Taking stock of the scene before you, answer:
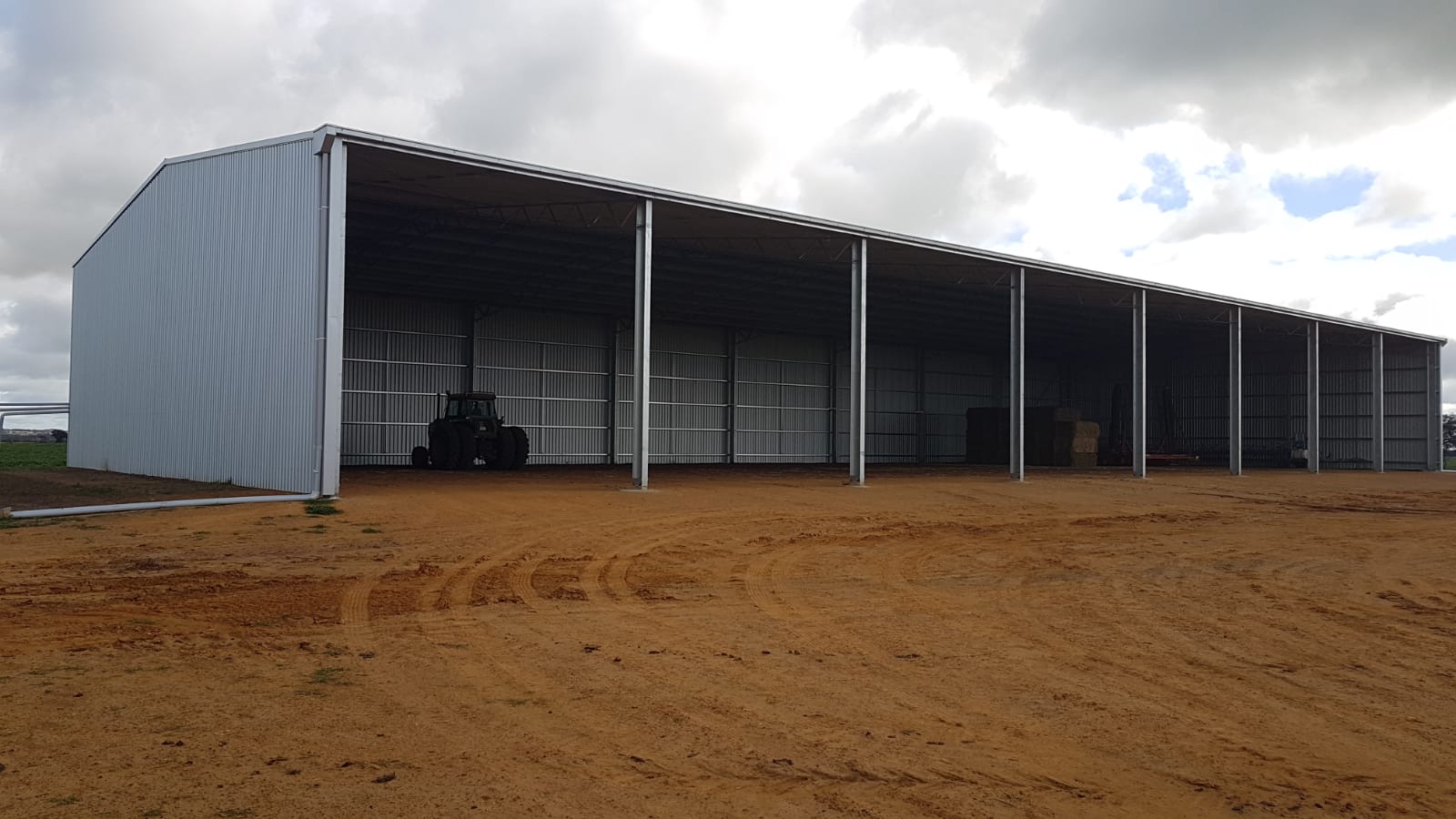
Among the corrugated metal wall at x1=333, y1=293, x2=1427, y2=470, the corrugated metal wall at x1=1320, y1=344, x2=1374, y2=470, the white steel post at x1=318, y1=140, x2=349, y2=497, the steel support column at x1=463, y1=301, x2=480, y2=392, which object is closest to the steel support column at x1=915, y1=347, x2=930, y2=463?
the corrugated metal wall at x1=333, y1=293, x2=1427, y2=470

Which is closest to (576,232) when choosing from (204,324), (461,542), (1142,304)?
(204,324)

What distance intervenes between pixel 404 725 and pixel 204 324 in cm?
2032

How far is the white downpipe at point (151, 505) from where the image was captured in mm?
16859

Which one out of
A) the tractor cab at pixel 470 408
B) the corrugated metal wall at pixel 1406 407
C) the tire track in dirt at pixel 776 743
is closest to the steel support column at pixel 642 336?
the tractor cab at pixel 470 408

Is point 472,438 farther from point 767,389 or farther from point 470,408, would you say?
point 767,389

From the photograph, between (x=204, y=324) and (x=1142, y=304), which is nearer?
(x=204, y=324)

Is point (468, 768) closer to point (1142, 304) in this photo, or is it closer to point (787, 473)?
point (787, 473)

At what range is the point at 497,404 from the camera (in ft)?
133

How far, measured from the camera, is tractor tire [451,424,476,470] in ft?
107

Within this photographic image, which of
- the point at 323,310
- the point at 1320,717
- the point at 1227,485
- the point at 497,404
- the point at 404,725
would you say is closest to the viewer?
the point at 404,725

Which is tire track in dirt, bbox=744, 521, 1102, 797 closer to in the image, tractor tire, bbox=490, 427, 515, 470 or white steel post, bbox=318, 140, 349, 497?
white steel post, bbox=318, 140, 349, 497

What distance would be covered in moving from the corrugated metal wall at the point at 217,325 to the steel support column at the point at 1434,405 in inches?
1923

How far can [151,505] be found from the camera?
17750 millimetres

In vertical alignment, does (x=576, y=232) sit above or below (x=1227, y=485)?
above
